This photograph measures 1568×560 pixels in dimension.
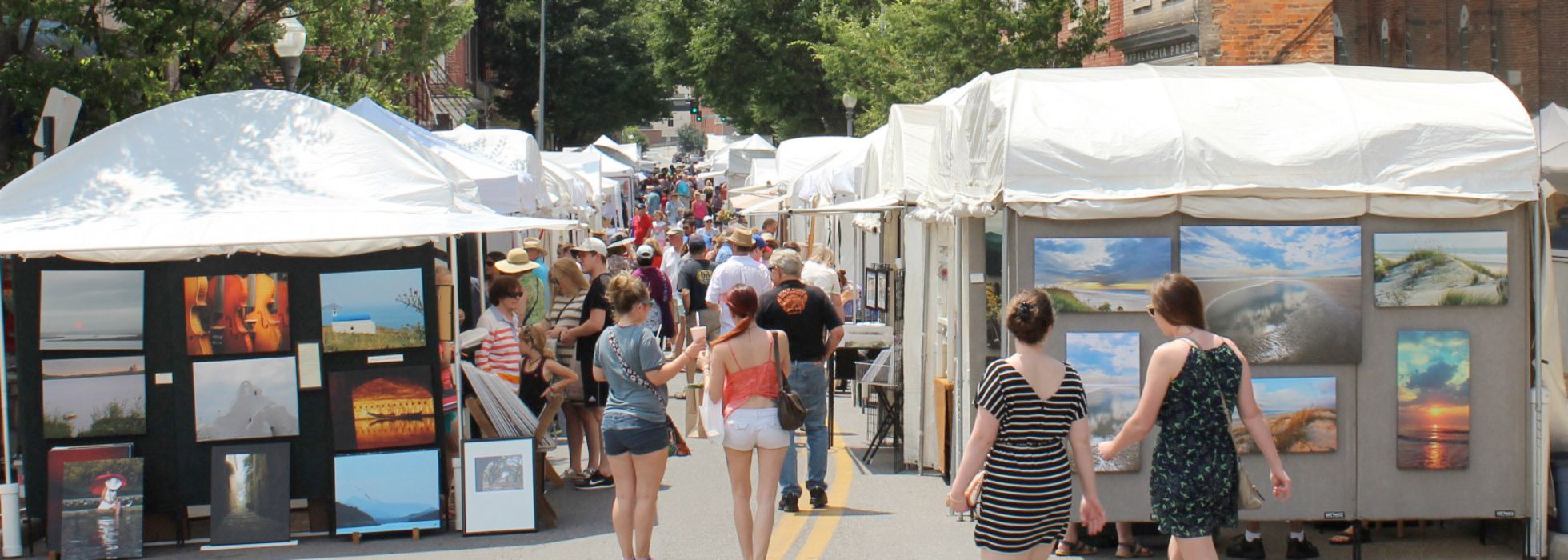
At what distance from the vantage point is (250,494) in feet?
31.4

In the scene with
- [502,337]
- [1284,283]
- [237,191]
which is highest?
[237,191]

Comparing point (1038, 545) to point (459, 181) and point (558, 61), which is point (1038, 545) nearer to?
point (459, 181)

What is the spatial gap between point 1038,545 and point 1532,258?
13.7ft

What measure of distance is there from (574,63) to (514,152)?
43417 mm

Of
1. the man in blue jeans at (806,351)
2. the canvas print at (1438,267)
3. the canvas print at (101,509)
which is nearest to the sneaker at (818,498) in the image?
the man in blue jeans at (806,351)

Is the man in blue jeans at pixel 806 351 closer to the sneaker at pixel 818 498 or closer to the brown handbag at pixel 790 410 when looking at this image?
the sneaker at pixel 818 498

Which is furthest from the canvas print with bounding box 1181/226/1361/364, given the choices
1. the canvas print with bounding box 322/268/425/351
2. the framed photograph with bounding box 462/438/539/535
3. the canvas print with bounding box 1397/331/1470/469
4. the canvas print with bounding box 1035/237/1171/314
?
the canvas print with bounding box 322/268/425/351

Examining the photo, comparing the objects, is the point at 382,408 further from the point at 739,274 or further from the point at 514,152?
the point at 514,152

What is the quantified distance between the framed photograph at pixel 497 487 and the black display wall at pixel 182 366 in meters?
0.31

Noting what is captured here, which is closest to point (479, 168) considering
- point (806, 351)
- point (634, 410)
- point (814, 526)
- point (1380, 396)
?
point (806, 351)

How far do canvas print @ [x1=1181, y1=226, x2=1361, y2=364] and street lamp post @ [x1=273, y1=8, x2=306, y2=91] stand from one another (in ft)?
31.9

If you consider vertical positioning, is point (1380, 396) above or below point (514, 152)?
below

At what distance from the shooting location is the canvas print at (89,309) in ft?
31.2

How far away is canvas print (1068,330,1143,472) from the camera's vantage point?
28.3 ft
